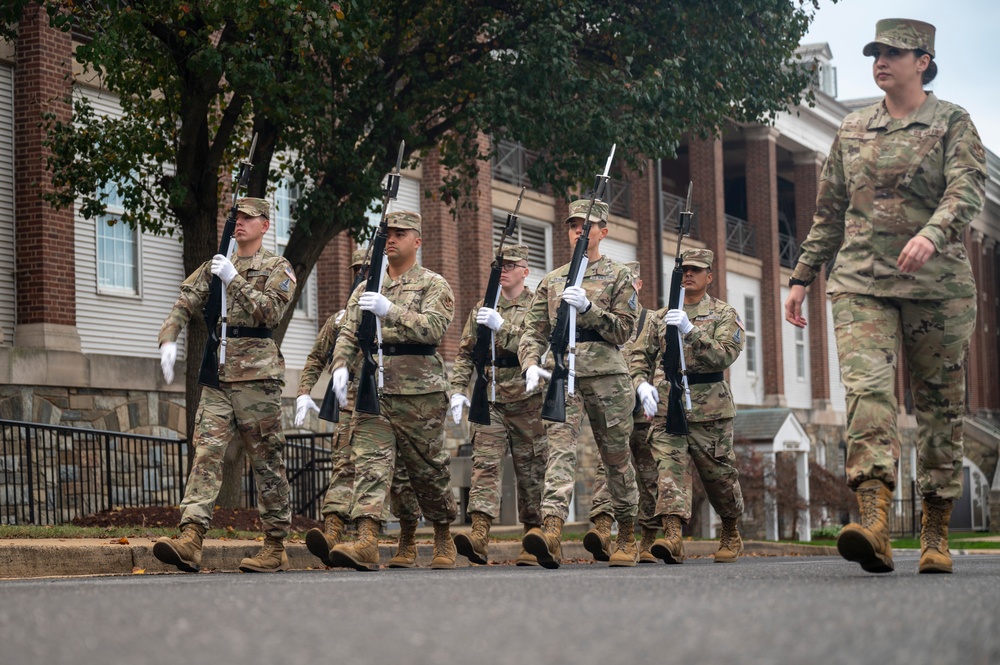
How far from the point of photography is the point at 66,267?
1812 cm

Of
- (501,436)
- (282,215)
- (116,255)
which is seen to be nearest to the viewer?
(501,436)

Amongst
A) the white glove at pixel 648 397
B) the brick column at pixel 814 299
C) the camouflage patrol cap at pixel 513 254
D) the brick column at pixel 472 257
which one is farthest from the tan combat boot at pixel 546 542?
the brick column at pixel 814 299

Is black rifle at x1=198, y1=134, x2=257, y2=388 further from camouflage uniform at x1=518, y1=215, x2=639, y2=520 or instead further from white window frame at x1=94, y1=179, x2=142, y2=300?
white window frame at x1=94, y1=179, x2=142, y2=300

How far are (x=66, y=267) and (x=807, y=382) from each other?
2805 centimetres

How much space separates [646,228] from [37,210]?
1817 centimetres

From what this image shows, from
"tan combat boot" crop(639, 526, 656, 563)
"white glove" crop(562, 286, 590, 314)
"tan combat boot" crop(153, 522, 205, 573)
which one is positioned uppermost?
"white glove" crop(562, 286, 590, 314)

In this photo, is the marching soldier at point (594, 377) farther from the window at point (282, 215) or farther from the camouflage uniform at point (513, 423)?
the window at point (282, 215)

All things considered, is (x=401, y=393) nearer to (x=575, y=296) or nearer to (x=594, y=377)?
(x=575, y=296)

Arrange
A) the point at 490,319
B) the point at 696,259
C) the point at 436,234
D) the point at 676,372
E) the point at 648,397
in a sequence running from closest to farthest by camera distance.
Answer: the point at 490,319, the point at 648,397, the point at 676,372, the point at 696,259, the point at 436,234

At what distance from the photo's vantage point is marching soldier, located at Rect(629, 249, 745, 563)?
12.3 metres

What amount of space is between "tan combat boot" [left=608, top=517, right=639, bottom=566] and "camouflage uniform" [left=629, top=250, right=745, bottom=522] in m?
0.94

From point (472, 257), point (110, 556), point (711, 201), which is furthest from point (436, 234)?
point (110, 556)

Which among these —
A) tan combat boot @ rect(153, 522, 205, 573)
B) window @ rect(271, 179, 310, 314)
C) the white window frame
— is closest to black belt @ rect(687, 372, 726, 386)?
tan combat boot @ rect(153, 522, 205, 573)

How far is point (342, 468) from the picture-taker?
460 inches
